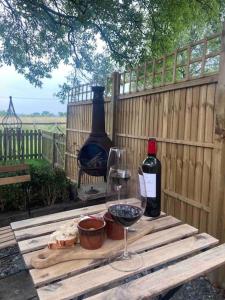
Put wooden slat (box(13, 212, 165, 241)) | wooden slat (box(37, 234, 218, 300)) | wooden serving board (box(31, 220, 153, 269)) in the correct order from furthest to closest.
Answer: wooden slat (box(13, 212, 165, 241)) → wooden serving board (box(31, 220, 153, 269)) → wooden slat (box(37, 234, 218, 300))

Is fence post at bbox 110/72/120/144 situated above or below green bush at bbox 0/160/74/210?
above

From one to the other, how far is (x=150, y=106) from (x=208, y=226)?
1372 millimetres

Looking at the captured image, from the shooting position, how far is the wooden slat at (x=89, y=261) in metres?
0.91

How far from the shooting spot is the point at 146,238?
1.21 meters

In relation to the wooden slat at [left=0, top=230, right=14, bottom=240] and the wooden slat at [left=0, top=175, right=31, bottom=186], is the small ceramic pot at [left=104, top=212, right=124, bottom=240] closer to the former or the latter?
the wooden slat at [left=0, top=230, right=14, bottom=240]

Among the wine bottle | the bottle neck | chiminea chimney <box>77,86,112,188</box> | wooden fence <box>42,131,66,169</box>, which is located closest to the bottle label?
the wine bottle

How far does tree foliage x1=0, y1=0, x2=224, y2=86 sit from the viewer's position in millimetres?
4578

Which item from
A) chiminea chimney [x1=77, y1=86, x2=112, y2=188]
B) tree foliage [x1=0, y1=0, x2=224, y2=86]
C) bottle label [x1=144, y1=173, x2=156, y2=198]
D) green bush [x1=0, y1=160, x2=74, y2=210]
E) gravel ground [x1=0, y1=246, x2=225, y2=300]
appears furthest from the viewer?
tree foliage [x1=0, y1=0, x2=224, y2=86]

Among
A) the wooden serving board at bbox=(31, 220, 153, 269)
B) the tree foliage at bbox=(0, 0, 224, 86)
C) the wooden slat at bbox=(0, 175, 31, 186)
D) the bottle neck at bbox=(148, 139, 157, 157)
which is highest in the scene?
the tree foliage at bbox=(0, 0, 224, 86)

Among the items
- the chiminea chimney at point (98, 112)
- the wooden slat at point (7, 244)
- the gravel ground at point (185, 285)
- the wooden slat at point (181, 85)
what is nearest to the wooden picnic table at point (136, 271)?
the wooden slat at point (7, 244)

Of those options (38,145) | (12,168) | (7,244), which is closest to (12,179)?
(12,168)

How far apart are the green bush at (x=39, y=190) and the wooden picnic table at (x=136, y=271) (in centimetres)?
212

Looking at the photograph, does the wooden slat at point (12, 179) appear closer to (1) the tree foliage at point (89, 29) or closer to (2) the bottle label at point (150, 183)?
(2) the bottle label at point (150, 183)

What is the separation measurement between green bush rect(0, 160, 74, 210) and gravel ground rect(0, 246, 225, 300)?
33.4 inches
